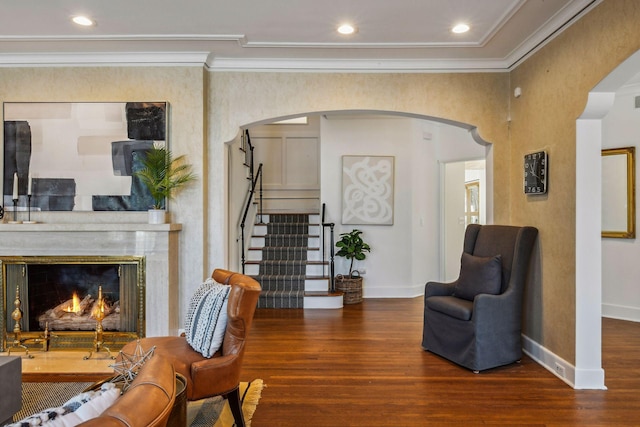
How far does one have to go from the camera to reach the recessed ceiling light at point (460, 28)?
3436 millimetres

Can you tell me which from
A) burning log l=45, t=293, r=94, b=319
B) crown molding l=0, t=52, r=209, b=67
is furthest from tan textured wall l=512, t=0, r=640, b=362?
burning log l=45, t=293, r=94, b=319

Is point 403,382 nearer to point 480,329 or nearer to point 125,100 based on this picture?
point 480,329

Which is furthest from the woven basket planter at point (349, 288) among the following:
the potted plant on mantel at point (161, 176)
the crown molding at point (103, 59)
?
the crown molding at point (103, 59)

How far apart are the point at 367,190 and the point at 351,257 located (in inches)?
44.2

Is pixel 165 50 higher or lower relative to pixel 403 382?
higher

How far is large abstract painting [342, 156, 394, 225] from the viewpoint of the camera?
253 inches

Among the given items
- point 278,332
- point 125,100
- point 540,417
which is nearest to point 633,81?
point 540,417

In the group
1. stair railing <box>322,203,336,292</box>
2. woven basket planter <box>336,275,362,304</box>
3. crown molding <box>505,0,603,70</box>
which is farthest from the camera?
stair railing <box>322,203,336,292</box>

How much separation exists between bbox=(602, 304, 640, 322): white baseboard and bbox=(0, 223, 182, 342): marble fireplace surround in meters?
5.35

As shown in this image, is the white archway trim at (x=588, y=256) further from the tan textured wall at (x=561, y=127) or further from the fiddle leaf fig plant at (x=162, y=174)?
the fiddle leaf fig plant at (x=162, y=174)

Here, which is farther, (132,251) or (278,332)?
(278,332)

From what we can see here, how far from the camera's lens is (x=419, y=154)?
661 centimetres

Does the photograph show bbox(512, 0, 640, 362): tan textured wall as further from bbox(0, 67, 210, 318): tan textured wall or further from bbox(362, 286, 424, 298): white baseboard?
bbox(0, 67, 210, 318): tan textured wall

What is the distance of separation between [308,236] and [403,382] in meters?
3.81
